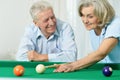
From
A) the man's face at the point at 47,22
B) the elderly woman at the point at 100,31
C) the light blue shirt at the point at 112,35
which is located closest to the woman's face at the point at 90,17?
the elderly woman at the point at 100,31

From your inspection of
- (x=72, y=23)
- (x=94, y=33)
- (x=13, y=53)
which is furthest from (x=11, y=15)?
(x=94, y=33)

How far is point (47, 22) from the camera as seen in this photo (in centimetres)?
338

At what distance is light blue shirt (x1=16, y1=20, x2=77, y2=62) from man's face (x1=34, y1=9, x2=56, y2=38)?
0.15 ft

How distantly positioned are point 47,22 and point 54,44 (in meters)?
0.27

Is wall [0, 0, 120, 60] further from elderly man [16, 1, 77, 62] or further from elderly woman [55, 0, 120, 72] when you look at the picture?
elderly woman [55, 0, 120, 72]

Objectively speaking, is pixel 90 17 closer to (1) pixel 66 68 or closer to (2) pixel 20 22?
(1) pixel 66 68

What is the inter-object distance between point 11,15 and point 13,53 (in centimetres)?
52

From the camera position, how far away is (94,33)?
9.13ft

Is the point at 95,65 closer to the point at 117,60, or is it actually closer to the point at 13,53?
the point at 117,60

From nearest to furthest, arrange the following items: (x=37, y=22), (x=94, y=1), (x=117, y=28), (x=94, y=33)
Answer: (x=117, y=28) < (x=94, y=1) < (x=94, y=33) < (x=37, y=22)

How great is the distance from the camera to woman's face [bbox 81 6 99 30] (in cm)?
256

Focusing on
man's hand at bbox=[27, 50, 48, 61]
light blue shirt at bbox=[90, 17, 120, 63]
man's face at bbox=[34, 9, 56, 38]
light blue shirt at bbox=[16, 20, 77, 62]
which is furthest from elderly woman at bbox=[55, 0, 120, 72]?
man's face at bbox=[34, 9, 56, 38]

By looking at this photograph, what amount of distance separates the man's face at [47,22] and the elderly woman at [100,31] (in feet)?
2.14

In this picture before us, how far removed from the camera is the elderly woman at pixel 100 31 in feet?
7.20
